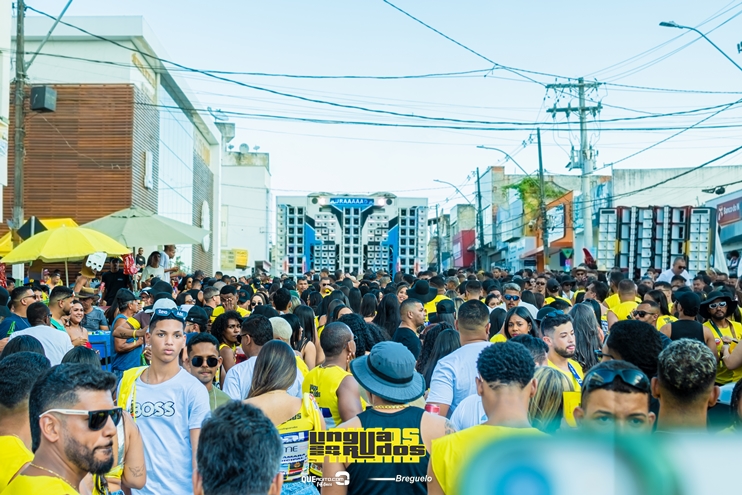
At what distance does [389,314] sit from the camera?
981 cm

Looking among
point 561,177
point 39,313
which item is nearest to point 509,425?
point 39,313

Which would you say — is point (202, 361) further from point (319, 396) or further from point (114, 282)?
point (114, 282)

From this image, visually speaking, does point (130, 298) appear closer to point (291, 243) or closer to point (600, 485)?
point (600, 485)

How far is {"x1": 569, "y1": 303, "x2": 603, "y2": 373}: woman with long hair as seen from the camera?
695cm

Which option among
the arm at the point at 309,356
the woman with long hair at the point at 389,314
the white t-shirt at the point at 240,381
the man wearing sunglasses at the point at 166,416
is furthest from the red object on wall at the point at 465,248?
the man wearing sunglasses at the point at 166,416

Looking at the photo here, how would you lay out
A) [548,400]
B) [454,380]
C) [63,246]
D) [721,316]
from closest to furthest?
1. [548,400]
2. [454,380]
3. [721,316]
4. [63,246]

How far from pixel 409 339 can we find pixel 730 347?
3.14 m

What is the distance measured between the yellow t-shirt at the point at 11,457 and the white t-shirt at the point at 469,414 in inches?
92.1

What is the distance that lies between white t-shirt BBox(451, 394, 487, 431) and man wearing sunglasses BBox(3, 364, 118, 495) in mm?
2137

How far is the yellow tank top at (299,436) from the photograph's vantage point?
4.68m

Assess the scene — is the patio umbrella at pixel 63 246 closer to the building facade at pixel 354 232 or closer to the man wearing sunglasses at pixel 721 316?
the man wearing sunglasses at pixel 721 316

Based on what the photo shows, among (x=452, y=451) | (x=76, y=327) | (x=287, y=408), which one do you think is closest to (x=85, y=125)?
(x=76, y=327)

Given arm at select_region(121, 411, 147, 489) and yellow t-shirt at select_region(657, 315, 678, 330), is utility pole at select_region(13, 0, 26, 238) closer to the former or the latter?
yellow t-shirt at select_region(657, 315, 678, 330)

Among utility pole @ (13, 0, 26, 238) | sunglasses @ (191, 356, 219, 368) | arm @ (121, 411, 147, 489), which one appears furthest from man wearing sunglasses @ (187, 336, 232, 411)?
utility pole @ (13, 0, 26, 238)
